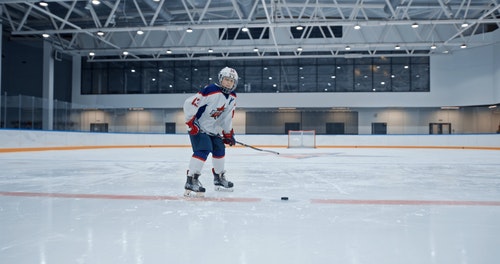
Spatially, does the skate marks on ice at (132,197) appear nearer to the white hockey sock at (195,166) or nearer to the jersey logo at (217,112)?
the white hockey sock at (195,166)

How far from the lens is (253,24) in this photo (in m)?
16.2

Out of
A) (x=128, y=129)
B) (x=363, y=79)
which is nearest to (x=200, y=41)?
(x=128, y=129)

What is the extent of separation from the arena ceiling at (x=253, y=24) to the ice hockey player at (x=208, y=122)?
11.3 m

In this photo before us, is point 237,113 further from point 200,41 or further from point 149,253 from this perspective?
point 149,253

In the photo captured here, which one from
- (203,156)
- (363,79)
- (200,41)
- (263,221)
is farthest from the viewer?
(363,79)

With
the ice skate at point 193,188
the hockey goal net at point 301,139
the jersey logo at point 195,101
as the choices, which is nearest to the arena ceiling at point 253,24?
the hockey goal net at point 301,139

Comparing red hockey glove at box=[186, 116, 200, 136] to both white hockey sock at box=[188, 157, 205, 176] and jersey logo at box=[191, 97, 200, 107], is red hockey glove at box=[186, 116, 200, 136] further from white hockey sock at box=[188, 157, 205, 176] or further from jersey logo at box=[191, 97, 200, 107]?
white hockey sock at box=[188, 157, 205, 176]

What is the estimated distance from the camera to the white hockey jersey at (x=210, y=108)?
3801mm

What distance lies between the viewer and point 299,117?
2625cm

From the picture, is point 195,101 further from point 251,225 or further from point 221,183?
point 251,225

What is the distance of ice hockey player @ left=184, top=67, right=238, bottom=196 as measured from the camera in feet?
12.4

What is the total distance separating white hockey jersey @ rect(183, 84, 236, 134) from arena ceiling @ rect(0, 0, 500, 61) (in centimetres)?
1125

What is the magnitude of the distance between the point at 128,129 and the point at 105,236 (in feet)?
68.3

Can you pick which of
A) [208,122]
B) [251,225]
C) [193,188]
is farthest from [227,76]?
[251,225]
